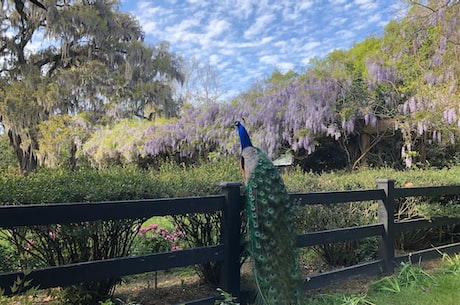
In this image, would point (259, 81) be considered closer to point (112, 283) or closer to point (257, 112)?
point (257, 112)

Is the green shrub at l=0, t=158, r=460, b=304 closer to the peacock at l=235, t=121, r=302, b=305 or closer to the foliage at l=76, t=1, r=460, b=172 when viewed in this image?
the peacock at l=235, t=121, r=302, b=305

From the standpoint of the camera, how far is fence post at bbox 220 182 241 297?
3201mm

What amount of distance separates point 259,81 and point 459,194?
7.72 metres

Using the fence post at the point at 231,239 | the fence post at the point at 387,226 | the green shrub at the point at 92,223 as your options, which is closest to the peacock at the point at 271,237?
the fence post at the point at 231,239

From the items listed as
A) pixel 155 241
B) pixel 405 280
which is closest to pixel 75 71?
pixel 155 241

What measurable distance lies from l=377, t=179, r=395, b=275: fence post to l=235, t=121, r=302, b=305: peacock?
71.2 inches

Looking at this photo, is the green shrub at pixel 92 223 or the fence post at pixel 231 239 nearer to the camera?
the green shrub at pixel 92 223

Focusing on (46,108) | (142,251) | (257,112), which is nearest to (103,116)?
(46,108)

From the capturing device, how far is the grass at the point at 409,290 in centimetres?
363

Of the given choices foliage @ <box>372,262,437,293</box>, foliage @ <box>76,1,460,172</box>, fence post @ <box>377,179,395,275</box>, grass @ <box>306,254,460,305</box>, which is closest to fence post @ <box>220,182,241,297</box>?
grass @ <box>306,254,460,305</box>

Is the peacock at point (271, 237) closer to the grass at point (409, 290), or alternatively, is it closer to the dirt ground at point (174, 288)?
the dirt ground at point (174, 288)

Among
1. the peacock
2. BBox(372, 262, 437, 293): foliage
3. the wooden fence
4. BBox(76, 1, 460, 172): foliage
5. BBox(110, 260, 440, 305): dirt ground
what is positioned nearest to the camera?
the wooden fence

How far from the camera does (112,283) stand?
10.8ft

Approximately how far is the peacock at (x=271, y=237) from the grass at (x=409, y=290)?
874 mm
